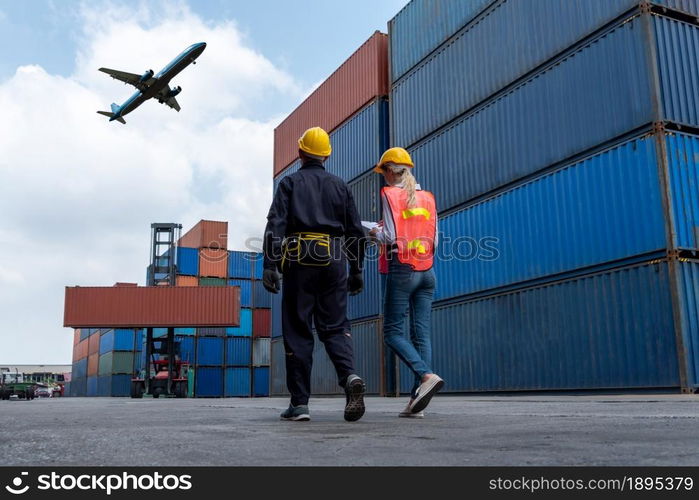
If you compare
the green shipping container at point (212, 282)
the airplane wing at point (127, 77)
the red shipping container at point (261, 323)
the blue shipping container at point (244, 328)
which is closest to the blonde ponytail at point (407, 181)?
the airplane wing at point (127, 77)

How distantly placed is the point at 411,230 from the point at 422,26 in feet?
47.1

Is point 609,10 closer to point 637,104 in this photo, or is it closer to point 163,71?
point 637,104

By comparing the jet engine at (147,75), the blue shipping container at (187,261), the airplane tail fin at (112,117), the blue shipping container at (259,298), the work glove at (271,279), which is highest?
the airplane tail fin at (112,117)

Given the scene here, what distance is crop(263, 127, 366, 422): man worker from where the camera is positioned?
401 cm

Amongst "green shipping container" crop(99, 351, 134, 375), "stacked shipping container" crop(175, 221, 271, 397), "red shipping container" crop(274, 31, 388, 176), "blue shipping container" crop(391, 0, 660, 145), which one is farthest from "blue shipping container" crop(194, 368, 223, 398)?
"blue shipping container" crop(391, 0, 660, 145)

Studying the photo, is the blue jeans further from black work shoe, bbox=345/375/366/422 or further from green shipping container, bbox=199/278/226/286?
green shipping container, bbox=199/278/226/286

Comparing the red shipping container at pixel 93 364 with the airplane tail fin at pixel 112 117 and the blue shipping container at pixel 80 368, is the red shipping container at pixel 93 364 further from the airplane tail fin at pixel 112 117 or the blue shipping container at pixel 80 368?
the airplane tail fin at pixel 112 117

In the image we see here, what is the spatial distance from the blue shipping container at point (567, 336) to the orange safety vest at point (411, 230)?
6.91 meters

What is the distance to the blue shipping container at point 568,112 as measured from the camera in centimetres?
1130

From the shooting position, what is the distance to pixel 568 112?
41.4 feet

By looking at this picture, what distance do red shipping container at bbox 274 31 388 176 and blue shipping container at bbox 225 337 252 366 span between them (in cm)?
1461

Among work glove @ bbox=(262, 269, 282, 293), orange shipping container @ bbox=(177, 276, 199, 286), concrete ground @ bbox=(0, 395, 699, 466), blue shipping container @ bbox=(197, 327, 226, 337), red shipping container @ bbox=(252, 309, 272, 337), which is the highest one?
orange shipping container @ bbox=(177, 276, 199, 286)

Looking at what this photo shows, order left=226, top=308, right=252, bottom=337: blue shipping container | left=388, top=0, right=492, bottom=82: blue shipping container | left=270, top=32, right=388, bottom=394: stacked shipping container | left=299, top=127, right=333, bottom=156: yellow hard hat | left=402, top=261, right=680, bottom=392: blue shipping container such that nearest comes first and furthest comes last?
left=299, top=127, right=333, bottom=156: yellow hard hat < left=402, top=261, right=680, bottom=392: blue shipping container < left=388, top=0, right=492, bottom=82: blue shipping container < left=270, top=32, right=388, bottom=394: stacked shipping container < left=226, top=308, right=252, bottom=337: blue shipping container

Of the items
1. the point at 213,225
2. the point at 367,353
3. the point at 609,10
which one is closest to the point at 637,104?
the point at 609,10
